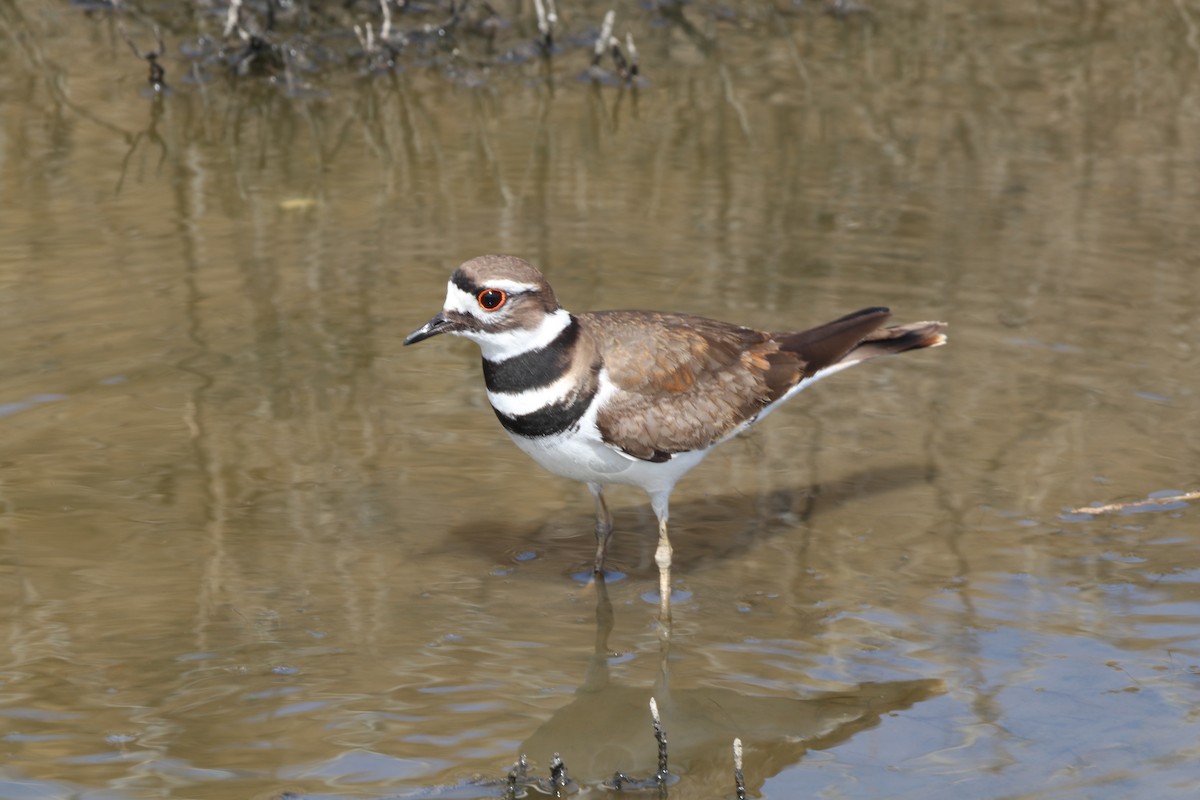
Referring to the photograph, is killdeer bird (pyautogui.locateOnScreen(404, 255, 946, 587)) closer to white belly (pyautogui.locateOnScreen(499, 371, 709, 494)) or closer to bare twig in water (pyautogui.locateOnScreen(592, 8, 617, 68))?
white belly (pyautogui.locateOnScreen(499, 371, 709, 494))

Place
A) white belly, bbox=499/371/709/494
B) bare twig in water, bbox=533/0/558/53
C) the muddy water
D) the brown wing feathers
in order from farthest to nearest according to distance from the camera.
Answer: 1. bare twig in water, bbox=533/0/558/53
2. the brown wing feathers
3. white belly, bbox=499/371/709/494
4. the muddy water

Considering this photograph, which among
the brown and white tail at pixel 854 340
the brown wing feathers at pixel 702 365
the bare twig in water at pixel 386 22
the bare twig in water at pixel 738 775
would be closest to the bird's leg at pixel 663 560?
the brown wing feathers at pixel 702 365

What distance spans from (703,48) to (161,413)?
6994 mm

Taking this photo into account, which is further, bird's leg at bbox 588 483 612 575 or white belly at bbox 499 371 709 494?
bird's leg at bbox 588 483 612 575

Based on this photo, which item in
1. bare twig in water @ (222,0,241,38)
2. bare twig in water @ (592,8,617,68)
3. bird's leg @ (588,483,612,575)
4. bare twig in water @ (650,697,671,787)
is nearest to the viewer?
bare twig in water @ (650,697,671,787)

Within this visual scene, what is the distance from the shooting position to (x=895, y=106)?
11.9 meters

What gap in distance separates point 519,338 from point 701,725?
5.20 feet

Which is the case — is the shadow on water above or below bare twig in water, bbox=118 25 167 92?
below

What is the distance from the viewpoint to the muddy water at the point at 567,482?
17.8 ft

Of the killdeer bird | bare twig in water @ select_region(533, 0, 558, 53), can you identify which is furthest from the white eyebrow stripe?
bare twig in water @ select_region(533, 0, 558, 53)

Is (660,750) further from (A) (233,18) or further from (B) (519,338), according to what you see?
(A) (233,18)

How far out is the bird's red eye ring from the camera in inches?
231

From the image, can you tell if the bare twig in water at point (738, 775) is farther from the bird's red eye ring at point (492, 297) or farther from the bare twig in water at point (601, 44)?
the bare twig in water at point (601, 44)

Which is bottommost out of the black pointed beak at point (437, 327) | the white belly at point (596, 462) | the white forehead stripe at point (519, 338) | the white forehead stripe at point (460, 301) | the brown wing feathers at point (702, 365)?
the white belly at point (596, 462)
